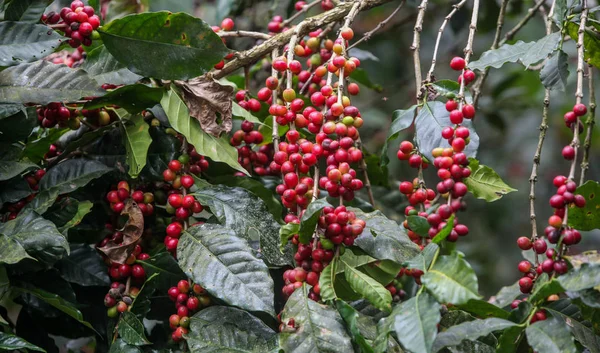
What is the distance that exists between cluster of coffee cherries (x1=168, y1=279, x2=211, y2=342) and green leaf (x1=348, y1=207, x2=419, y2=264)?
0.22m

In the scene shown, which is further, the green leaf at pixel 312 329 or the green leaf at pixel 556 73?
the green leaf at pixel 556 73

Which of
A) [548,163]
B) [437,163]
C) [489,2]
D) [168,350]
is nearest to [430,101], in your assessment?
[437,163]

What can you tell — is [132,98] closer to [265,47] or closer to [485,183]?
[265,47]

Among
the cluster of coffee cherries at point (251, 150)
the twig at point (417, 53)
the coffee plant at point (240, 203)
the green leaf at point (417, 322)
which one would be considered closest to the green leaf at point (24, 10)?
the coffee plant at point (240, 203)

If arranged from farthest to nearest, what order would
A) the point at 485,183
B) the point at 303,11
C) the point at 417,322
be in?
the point at 303,11
the point at 485,183
the point at 417,322

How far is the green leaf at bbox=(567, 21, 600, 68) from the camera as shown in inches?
34.6

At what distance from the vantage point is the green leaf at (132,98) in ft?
2.87

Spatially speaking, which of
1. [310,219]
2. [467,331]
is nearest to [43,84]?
[310,219]

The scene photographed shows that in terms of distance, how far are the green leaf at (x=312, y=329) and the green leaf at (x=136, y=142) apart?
0.29 meters

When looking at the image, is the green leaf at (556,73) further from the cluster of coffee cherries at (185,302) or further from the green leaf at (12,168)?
the green leaf at (12,168)

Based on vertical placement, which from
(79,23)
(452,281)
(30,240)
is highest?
(79,23)

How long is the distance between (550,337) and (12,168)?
709mm

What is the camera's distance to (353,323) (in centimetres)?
69

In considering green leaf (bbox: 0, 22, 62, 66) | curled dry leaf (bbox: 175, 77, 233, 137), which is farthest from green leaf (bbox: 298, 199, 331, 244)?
green leaf (bbox: 0, 22, 62, 66)
